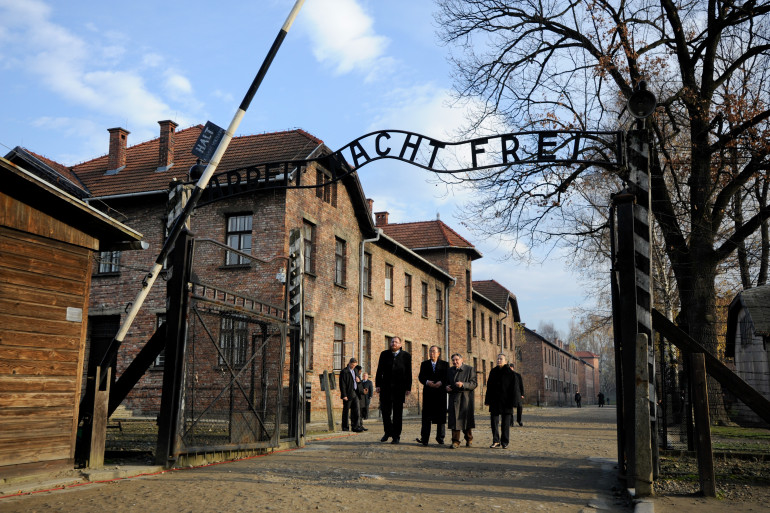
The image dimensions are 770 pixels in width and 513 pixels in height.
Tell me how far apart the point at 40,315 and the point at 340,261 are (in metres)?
Answer: 19.6

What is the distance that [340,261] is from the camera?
27.3 meters

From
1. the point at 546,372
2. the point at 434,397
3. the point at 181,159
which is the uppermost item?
the point at 181,159

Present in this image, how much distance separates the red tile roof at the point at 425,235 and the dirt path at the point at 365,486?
30.0 metres

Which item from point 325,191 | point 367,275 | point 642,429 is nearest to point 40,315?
point 642,429

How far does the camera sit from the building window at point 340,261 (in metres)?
26.9

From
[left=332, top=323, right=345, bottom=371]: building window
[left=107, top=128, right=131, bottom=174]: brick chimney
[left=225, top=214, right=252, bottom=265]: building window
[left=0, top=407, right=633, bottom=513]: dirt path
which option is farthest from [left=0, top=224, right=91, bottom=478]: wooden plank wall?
[left=107, top=128, right=131, bottom=174]: brick chimney

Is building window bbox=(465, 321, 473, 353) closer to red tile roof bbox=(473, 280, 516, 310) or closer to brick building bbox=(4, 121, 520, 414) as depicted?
brick building bbox=(4, 121, 520, 414)

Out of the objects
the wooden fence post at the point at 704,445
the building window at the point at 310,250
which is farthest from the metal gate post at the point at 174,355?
the building window at the point at 310,250

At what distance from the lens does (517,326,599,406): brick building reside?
7688 centimetres

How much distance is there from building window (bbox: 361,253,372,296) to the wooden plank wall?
21.4 meters

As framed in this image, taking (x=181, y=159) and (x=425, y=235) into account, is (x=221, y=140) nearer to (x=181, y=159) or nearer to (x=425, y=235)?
(x=181, y=159)

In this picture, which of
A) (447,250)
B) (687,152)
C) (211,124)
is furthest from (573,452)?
(447,250)

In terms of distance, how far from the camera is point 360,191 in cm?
2764

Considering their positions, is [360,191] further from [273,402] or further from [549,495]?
[549,495]
